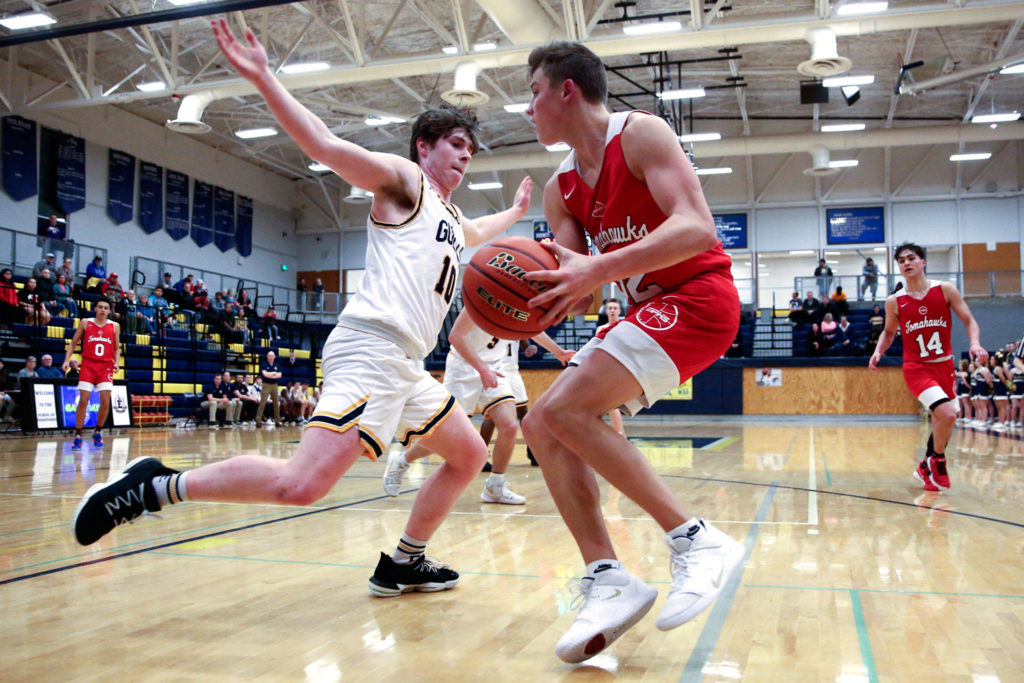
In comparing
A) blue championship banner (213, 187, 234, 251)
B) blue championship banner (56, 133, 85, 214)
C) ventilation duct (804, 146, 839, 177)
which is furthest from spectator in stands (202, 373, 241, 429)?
ventilation duct (804, 146, 839, 177)

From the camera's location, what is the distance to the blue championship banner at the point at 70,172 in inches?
866

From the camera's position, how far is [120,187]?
78.2 ft

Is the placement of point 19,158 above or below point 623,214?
above

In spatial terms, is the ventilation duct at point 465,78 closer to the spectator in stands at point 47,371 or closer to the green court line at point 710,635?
the spectator in stands at point 47,371

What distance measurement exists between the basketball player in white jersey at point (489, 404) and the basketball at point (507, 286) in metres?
1.82

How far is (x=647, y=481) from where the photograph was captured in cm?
241

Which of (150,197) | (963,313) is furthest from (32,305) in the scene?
(963,313)

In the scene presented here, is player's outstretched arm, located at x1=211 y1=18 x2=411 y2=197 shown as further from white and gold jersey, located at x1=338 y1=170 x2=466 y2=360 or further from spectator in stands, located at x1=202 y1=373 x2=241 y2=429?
spectator in stands, located at x1=202 y1=373 x2=241 y2=429

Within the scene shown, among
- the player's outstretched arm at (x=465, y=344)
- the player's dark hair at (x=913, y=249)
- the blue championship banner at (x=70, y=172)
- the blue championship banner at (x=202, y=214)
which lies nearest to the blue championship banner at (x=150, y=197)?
the blue championship banner at (x=202, y=214)

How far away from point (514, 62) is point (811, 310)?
1060cm

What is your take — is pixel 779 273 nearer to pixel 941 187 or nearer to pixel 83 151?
pixel 941 187

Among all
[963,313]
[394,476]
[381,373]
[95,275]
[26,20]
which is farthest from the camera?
[95,275]

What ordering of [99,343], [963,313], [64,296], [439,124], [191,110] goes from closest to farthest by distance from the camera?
[439,124]
[963,313]
[99,343]
[64,296]
[191,110]

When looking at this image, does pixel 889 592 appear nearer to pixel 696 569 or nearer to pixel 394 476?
pixel 696 569
